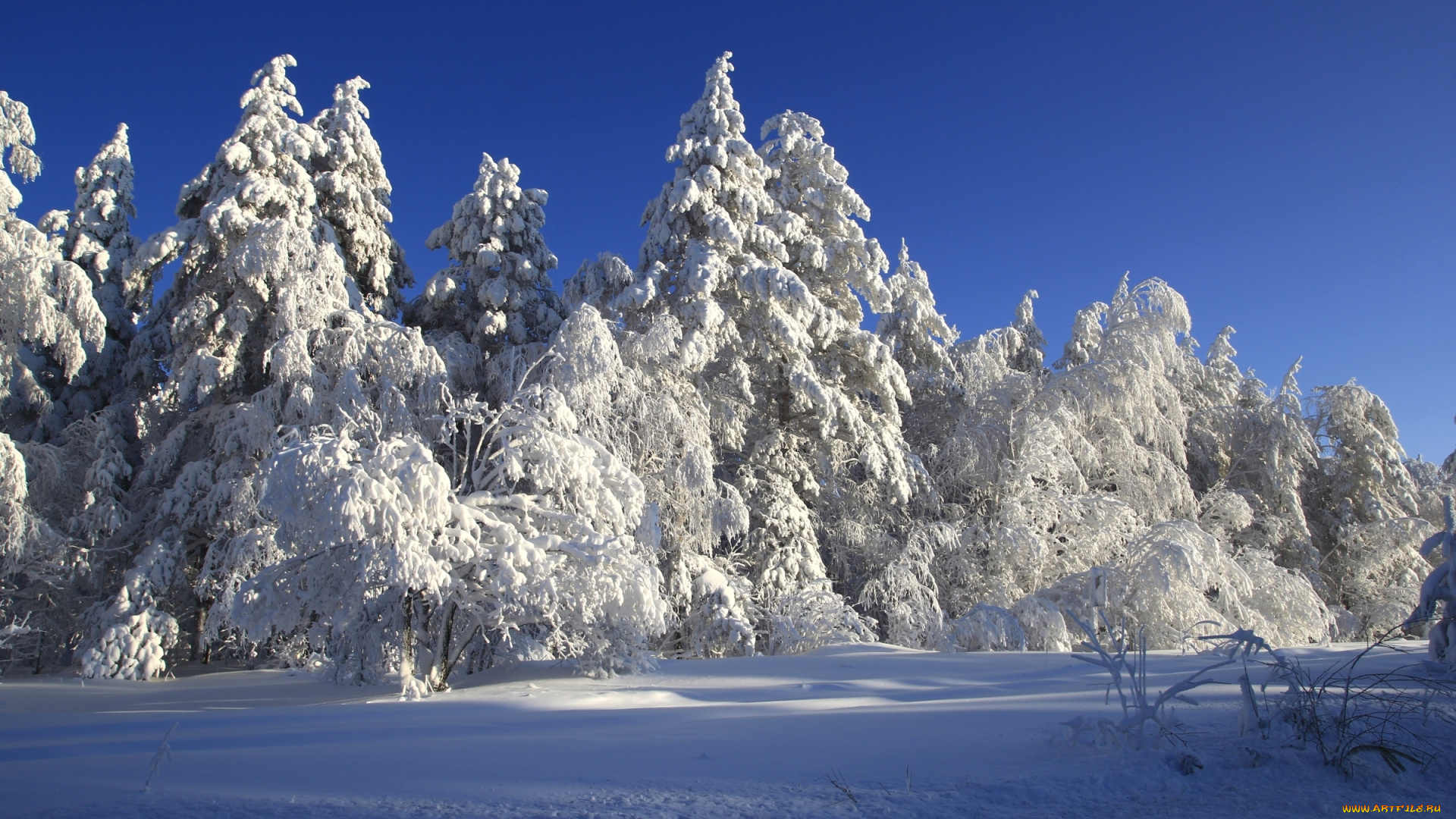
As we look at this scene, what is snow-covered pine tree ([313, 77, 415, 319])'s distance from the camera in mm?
16641

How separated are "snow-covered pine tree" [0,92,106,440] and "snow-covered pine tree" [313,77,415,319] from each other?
15.1 ft

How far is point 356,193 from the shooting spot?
16672mm

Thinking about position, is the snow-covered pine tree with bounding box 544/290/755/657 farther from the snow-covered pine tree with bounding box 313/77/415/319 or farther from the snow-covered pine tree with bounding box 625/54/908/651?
the snow-covered pine tree with bounding box 313/77/415/319

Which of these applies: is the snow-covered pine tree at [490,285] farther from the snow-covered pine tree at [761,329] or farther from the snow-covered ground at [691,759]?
the snow-covered ground at [691,759]

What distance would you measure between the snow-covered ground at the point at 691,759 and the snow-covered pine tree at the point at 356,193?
1087 centimetres

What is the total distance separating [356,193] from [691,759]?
1574cm

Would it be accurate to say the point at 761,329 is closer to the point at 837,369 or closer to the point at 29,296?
the point at 837,369

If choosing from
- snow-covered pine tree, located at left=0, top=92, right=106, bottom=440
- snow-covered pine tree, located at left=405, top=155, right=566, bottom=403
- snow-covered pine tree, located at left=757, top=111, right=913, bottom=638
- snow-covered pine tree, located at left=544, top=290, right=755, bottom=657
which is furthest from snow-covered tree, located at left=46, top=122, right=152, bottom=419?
snow-covered pine tree, located at left=757, top=111, right=913, bottom=638

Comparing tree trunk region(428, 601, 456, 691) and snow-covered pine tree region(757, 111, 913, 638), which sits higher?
snow-covered pine tree region(757, 111, 913, 638)

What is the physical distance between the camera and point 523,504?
347 inches

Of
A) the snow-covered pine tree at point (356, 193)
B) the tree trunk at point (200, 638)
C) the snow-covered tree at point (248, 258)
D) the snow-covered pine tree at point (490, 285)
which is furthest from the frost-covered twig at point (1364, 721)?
the snow-covered pine tree at point (356, 193)

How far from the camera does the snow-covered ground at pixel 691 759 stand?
3.65 metres

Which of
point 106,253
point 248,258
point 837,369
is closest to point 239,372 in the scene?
point 248,258

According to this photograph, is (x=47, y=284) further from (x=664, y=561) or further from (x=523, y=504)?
(x=664, y=561)
